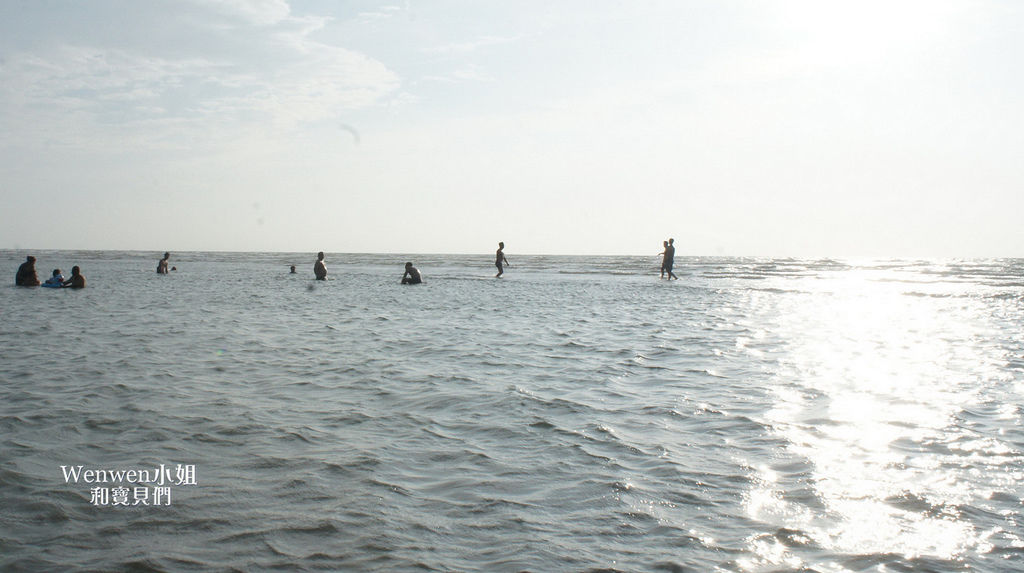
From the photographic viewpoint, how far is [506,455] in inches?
237

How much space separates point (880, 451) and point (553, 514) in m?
3.31

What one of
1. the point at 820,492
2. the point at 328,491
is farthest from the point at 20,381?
the point at 820,492

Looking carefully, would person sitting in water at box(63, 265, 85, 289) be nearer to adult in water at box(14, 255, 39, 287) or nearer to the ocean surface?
adult in water at box(14, 255, 39, 287)

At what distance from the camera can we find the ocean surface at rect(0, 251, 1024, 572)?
4.14m

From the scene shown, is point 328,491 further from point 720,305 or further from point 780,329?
point 720,305

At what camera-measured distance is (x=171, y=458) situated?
18.7ft

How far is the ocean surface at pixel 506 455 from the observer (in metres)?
4.14

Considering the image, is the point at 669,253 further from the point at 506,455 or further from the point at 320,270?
the point at 506,455

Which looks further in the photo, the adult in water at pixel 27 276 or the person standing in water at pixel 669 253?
the person standing in water at pixel 669 253

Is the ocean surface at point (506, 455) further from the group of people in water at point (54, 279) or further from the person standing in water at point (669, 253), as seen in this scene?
the person standing in water at point (669, 253)

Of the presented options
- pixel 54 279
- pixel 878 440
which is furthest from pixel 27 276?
pixel 878 440

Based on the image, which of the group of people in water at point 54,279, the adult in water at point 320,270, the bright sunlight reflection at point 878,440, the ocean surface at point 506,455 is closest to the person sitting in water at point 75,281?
the group of people in water at point 54,279

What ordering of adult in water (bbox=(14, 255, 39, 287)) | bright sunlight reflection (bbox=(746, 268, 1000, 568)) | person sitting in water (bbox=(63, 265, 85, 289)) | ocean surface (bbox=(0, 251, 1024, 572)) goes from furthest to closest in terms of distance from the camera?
1. adult in water (bbox=(14, 255, 39, 287))
2. person sitting in water (bbox=(63, 265, 85, 289))
3. bright sunlight reflection (bbox=(746, 268, 1000, 568))
4. ocean surface (bbox=(0, 251, 1024, 572))

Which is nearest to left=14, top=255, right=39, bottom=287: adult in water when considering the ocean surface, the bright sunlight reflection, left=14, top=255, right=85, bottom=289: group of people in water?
left=14, top=255, right=85, bottom=289: group of people in water
